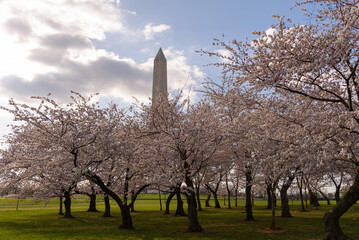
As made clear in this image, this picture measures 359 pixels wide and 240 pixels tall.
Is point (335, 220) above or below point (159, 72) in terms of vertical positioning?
below

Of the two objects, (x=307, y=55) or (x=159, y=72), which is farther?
(x=159, y=72)

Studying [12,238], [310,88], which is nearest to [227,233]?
[310,88]

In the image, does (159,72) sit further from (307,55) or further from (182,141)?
(307,55)

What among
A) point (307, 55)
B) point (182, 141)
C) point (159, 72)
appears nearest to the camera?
point (307, 55)

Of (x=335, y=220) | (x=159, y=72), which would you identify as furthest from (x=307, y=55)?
(x=159, y=72)

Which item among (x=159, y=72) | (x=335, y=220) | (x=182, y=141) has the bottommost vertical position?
(x=335, y=220)

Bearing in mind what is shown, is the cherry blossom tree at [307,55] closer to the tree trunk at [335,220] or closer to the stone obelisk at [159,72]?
the tree trunk at [335,220]

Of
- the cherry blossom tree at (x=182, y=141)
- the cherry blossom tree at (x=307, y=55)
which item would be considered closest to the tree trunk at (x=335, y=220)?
the cherry blossom tree at (x=307, y=55)

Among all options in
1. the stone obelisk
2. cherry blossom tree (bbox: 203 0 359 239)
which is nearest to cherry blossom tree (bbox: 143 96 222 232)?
cherry blossom tree (bbox: 203 0 359 239)

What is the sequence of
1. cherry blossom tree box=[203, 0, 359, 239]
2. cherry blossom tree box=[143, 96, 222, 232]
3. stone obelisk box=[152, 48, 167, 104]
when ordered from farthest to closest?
stone obelisk box=[152, 48, 167, 104]
cherry blossom tree box=[143, 96, 222, 232]
cherry blossom tree box=[203, 0, 359, 239]

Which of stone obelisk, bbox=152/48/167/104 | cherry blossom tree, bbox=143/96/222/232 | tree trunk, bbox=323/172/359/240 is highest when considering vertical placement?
stone obelisk, bbox=152/48/167/104

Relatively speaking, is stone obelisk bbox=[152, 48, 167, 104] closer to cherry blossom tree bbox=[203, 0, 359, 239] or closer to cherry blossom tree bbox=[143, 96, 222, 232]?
cherry blossom tree bbox=[143, 96, 222, 232]

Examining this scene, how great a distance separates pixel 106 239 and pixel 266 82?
396 inches

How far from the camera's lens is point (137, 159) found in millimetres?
18250
